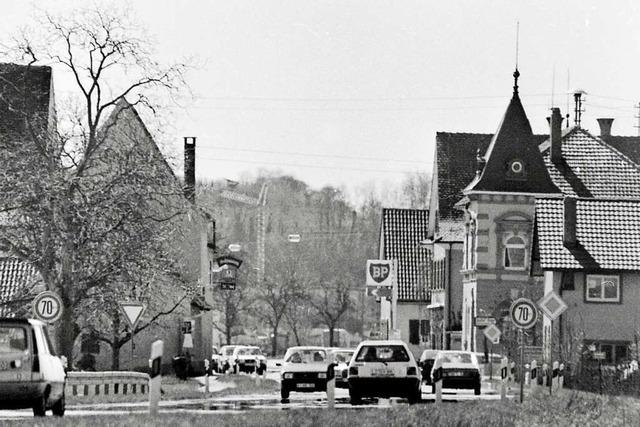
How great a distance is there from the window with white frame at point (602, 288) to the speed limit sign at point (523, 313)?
24151mm

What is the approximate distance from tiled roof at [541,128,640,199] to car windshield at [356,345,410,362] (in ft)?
129

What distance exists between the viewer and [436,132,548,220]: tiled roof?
8444 cm

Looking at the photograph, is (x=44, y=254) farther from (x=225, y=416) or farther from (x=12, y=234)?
(x=225, y=416)

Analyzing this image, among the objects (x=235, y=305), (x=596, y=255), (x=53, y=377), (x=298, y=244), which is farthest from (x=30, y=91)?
(x=298, y=244)

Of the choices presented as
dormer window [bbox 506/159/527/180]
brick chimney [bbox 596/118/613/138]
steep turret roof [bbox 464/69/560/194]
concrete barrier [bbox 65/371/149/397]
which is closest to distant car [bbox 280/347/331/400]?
concrete barrier [bbox 65/371/149/397]

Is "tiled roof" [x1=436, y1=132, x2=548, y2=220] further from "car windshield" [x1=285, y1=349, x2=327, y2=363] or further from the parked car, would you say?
the parked car

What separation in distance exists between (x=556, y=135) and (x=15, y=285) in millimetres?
29645

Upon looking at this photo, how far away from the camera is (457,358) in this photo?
46875 millimetres

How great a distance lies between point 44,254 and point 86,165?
298 centimetres

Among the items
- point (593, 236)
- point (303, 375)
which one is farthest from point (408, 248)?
point (303, 375)

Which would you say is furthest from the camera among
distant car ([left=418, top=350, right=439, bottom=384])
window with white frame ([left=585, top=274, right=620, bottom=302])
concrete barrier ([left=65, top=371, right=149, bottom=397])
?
window with white frame ([left=585, top=274, right=620, bottom=302])

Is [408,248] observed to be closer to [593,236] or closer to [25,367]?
[593,236]

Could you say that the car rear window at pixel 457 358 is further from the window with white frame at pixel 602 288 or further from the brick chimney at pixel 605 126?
the brick chimney at pixel 605 126

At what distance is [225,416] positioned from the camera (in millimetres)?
23219
